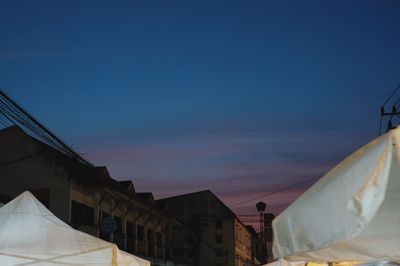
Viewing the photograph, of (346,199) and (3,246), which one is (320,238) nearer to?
(346,199)

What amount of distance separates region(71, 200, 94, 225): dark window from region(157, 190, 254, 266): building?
18.9m

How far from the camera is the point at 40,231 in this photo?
23.2 feet

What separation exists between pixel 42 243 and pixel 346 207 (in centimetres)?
504

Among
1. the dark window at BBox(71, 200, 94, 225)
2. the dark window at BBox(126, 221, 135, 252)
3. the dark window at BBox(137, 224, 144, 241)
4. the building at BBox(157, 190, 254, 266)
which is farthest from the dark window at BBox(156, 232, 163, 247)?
the dark window at BBox(71, 200, 94, 225)

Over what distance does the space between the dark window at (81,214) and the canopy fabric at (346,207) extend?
78.3 feet

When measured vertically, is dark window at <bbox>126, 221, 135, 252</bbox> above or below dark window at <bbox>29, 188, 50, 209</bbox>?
below

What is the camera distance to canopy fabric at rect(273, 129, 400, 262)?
2697mm

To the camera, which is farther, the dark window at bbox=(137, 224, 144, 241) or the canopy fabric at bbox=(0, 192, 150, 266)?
the dark window at bbox=(137, 224, 144, 241)

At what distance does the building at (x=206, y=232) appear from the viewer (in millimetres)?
55000

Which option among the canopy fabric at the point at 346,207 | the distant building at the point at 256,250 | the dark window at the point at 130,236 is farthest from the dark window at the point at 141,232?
the distant building at the point at 256,250

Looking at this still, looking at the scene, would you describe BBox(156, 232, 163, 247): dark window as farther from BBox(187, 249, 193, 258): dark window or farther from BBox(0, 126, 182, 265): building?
BBox(0, 126, 182, 265): building

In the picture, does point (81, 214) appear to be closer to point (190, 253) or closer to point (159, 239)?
point (159, 239)

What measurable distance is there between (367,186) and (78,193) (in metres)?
25.6

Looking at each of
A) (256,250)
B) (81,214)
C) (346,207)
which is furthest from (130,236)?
(256,250)
